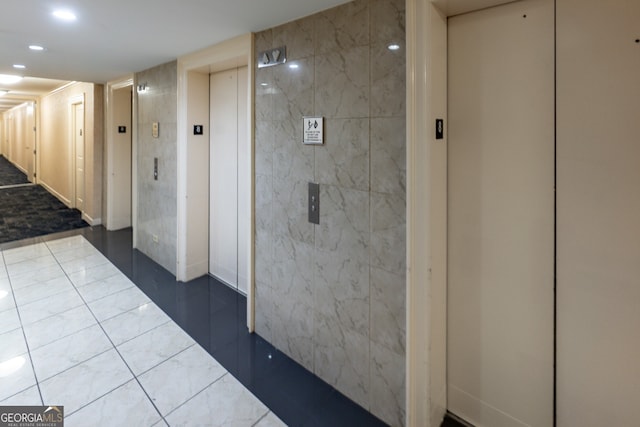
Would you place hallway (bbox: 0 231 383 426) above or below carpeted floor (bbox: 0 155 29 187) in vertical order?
below

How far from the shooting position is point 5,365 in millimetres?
2404

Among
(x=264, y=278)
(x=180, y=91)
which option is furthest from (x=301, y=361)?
(x=180, y=91)

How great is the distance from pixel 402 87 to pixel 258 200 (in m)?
1.49

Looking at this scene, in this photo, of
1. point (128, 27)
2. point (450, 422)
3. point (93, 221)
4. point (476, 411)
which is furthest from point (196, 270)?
point (93, 221)

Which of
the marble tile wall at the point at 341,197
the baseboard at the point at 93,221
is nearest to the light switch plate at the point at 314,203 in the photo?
the marble tile wall at the point at 341,197

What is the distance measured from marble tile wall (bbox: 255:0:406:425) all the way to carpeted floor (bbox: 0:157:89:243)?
Result: 5447 millimetres

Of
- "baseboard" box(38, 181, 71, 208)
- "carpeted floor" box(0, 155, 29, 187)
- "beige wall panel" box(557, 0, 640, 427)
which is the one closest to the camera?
"beige wall panel" box(557, 0, 640, 427)

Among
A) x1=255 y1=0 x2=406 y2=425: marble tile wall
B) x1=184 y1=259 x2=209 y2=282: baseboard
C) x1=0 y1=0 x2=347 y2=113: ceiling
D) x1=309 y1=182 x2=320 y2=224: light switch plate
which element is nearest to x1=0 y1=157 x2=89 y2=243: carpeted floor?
x1=0 y1=0 x2=347 y2=113: ceiling

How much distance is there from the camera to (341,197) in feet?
6.98

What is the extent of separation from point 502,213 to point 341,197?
912 millimetres

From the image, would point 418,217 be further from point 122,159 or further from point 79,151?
point 79,151

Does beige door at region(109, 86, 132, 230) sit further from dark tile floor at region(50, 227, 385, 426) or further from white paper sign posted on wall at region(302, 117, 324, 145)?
white paper sign posted on wall at region(302, 117, 324, 145)

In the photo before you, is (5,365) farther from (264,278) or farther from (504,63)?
(504,63)

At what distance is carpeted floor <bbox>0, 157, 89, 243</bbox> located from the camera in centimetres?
586
